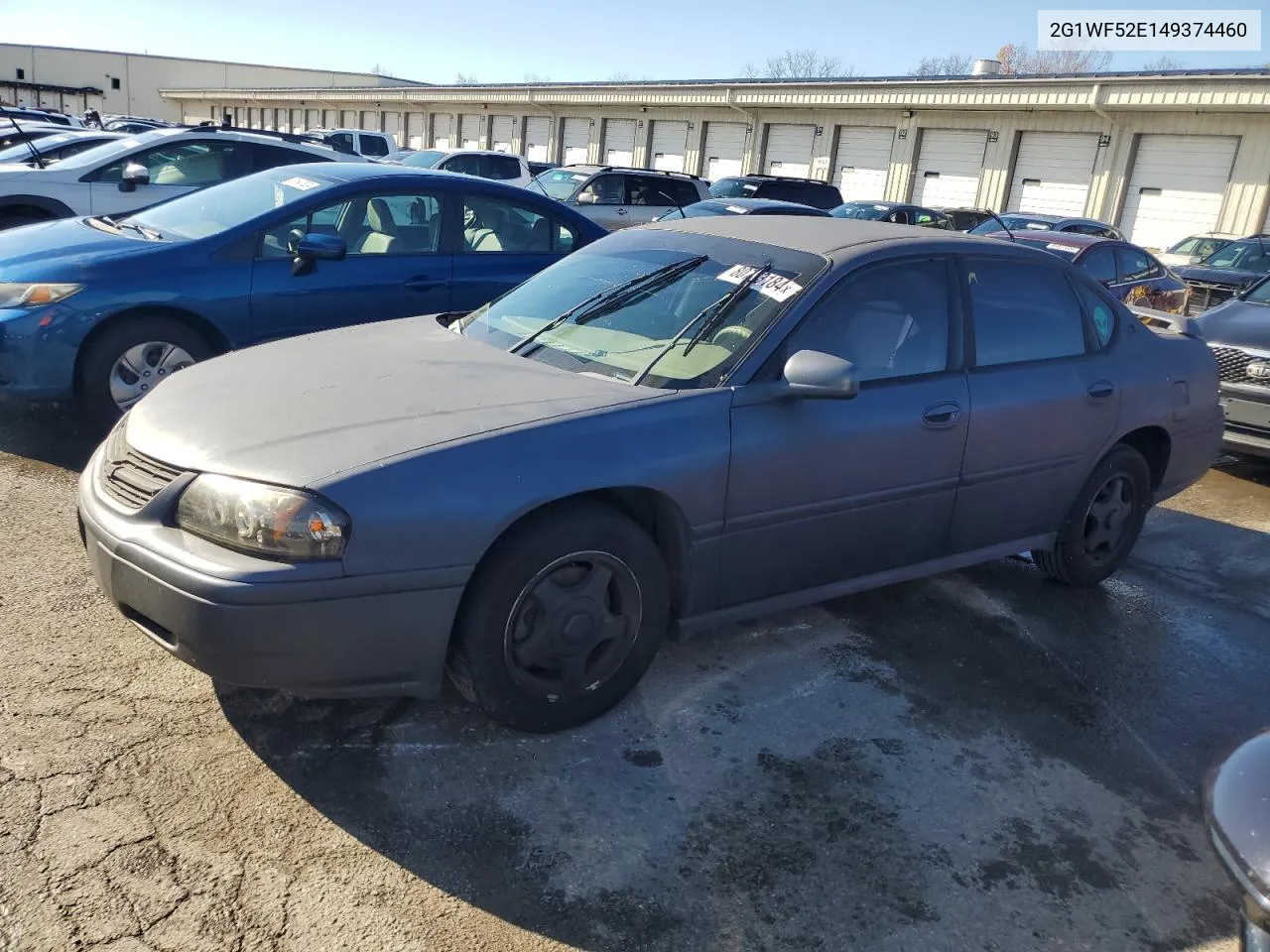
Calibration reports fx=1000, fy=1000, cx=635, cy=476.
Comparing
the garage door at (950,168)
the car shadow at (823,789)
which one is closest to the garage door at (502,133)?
the garage door at (950,168)

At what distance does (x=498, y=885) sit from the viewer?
8.34 feet

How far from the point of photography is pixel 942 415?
384 centimetres

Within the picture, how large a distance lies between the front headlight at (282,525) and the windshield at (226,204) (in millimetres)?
3544

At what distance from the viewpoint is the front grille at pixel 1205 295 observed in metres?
13.8

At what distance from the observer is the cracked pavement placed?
8.04 ft

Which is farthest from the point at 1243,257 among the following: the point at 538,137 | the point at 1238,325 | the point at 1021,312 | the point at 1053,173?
the point at 538,137

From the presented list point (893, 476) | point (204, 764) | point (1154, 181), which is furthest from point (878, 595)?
point (1154, 181)

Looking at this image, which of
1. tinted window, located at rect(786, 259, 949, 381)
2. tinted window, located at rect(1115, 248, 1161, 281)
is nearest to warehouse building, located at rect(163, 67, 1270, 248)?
tinted window, located at rect(1115, 248, 1161, 281)

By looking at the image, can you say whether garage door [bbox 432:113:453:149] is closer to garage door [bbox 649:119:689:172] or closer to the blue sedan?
garage door [bbox 649:119:689:172]

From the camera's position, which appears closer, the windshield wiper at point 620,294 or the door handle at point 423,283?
the windshield wiper at point 620,294

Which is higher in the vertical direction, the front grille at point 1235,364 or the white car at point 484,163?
the white car at point 484,163

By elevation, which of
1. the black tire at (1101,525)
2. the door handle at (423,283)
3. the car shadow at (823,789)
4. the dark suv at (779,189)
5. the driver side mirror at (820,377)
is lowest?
the car shadow at (823,789)

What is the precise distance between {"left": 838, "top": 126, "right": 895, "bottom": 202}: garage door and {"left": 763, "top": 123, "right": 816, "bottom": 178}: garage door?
115 centimetres

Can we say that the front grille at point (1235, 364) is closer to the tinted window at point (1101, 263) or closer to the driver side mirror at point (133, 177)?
the tinted window at point (1101, 263)
